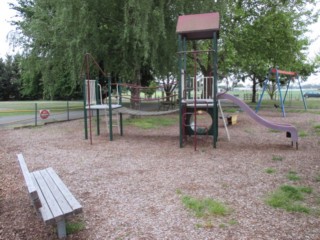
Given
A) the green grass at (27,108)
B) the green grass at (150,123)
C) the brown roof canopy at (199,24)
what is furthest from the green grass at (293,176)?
the green grass at (27,108)

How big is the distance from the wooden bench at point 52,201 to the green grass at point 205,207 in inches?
52.2

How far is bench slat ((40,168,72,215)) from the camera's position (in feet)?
9.04

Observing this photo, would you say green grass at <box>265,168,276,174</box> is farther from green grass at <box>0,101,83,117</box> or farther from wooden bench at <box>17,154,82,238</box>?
green grass at <box>0,101,83,117</box>

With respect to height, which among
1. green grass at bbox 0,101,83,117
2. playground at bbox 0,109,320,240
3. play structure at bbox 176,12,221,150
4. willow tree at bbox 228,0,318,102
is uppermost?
willow tree at bbox 228,0,318,102

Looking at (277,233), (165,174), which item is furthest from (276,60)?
(277,233)

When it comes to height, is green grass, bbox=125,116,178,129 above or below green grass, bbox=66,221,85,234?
above

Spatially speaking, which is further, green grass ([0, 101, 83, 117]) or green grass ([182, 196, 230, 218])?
green grass ([0, 101, 83, 117])

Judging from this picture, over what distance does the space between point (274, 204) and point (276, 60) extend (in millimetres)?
14449

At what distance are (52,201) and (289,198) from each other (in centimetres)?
282

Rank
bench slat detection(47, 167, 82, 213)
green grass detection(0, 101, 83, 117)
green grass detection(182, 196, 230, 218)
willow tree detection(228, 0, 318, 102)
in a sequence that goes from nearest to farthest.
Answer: bench slat detection(47, 167, 82, 213) → green grass detection(182, 196, 230, 218) → willow tree detection(228, 0, 318, 102) → green grass detection(0, 101, 83, 117)

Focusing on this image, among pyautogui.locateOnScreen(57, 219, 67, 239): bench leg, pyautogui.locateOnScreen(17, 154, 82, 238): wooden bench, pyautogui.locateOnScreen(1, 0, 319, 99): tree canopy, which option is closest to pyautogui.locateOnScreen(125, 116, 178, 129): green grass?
pyautogui.locateOnScreen(1, 0, 319, 99): tree canopy

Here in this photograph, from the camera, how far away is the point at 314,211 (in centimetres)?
336

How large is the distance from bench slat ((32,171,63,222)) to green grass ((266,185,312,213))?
2.39 m

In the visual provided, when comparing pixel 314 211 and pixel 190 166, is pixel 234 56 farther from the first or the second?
pixel 314 211
